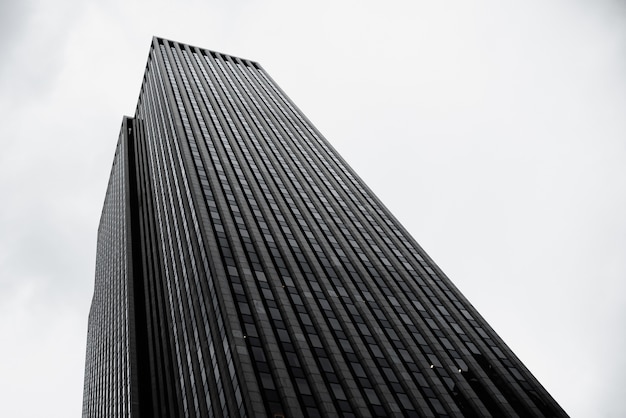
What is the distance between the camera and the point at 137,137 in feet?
618

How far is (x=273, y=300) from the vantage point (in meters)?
70.6

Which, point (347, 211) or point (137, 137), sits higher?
point (137, 137)

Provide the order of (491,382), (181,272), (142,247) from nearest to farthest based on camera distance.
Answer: (491,382) → (181,272) → (142,247)

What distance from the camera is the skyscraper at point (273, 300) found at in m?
60.4

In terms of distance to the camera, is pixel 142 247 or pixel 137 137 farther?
pixel 137 137

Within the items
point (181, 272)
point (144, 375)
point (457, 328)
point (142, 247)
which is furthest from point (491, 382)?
point (142, 247)

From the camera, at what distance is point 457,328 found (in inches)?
3049

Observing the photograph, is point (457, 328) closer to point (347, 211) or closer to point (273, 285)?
point (273, 285)

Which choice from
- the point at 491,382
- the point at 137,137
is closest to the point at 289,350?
the point at 491,382

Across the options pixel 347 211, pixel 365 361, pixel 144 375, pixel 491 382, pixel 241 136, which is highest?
pixel 241 136

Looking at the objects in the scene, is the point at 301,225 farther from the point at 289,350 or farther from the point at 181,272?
the point at 289,350

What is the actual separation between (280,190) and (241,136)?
2501cm

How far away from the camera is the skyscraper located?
6044cm

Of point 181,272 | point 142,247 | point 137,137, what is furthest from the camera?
point 137,137
